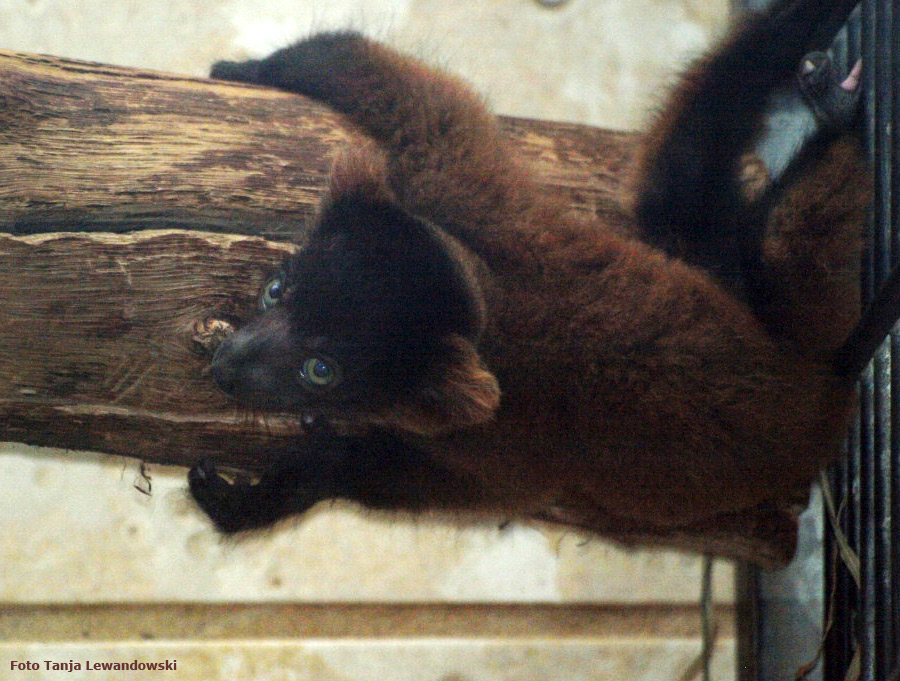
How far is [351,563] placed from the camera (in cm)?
261

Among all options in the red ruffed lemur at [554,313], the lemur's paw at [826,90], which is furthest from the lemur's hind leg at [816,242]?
the lemur's paw at [826,90]

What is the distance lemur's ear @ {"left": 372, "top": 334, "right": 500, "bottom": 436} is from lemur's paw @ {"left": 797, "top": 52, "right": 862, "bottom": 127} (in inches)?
44.4

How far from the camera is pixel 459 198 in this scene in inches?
66.6

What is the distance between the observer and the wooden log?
1.60 metres

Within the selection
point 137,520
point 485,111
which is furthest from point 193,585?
point 485,111

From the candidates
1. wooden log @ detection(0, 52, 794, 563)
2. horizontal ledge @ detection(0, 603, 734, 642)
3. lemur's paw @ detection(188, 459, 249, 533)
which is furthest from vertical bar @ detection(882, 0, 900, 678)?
lemur's paw @ detection(188, 459, 249, 533)

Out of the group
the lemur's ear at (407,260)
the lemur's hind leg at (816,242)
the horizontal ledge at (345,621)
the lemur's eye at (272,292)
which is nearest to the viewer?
the lemur's ear at (407,260)

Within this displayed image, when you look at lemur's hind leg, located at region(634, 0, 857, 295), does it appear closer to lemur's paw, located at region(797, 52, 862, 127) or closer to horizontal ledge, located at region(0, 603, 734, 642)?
lemur's paw, located at region(797, 52, 862, 127)

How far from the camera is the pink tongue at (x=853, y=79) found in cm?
201

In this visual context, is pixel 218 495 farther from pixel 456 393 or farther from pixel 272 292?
pixel 456 393

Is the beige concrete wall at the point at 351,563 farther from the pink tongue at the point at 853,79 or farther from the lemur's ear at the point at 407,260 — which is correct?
the lemur's ear at the point at 407,260

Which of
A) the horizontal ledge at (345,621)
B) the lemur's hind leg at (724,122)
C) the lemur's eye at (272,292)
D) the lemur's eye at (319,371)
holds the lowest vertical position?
the horizontal ledge at (345,621)

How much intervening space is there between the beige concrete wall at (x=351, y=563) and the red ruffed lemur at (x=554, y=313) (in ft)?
0.98

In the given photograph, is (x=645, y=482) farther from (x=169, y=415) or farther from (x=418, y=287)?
(x=169, y=415)
